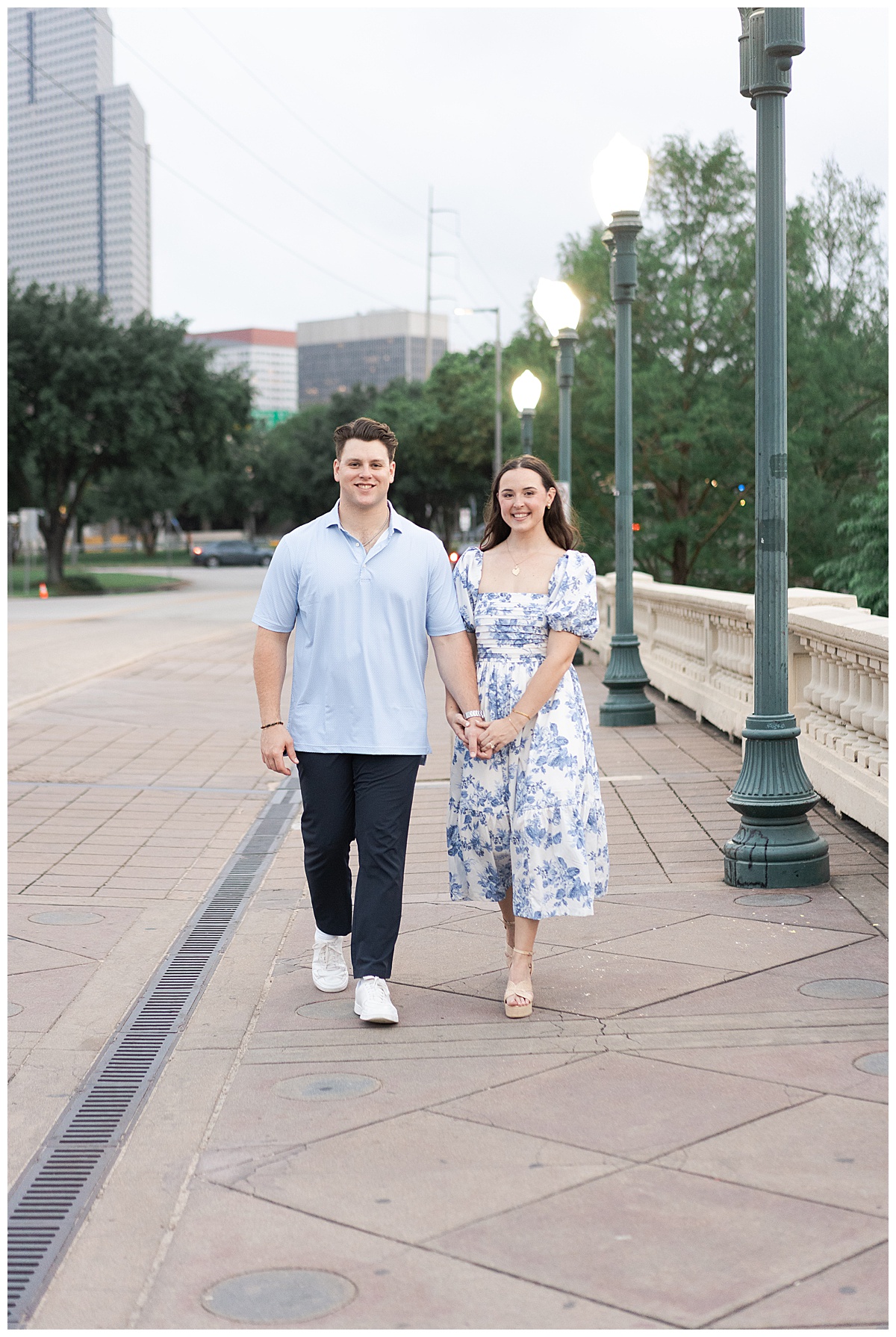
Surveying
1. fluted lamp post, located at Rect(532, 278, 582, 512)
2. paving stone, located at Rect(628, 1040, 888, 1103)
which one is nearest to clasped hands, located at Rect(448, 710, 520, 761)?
paving stone, located at Rect(628, 1040, 888, 1103)

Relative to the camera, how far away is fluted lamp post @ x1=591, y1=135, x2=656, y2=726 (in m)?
11.6

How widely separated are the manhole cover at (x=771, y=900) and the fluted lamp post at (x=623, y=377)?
6298 millimetres

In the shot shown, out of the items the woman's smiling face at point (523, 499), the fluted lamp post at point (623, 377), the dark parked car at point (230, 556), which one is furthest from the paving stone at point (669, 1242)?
the dark parked car at point (230, 556)

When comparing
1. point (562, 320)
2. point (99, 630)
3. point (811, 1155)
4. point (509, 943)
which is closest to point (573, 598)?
point (509, 943)

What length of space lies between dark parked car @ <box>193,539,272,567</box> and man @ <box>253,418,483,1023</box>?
262ft

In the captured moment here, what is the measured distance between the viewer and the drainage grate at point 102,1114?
3264mm

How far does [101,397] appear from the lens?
45.7 m

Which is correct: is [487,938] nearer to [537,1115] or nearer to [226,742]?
[537,1115]

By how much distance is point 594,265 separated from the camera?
40.3 m

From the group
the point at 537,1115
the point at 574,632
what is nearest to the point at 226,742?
the point at 574,632

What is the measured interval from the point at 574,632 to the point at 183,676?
13.6 metres

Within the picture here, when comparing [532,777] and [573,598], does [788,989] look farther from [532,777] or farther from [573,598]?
[573,598]

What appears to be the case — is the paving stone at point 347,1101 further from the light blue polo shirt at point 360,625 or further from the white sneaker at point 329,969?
the light blue polo shirt at point 360,625

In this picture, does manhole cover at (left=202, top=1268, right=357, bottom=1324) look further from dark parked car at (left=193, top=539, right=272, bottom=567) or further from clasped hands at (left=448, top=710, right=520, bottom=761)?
dark parked car at (left=193, top=539, right=272, bottom=567)
